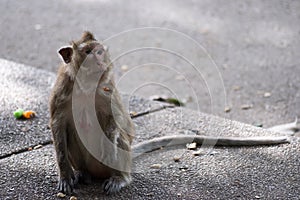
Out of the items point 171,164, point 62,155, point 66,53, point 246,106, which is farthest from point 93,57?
point 246,106

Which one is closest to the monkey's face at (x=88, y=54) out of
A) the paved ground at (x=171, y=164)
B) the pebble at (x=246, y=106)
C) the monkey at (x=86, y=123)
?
the monkey at (x=86, y=123)

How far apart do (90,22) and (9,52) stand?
4.97 ft

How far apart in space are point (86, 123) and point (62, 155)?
25cm

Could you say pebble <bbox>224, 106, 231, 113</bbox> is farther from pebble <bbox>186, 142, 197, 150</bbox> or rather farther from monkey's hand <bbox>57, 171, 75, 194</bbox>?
monkey's hand <bbox>57, 171, 75, 194</bbox>

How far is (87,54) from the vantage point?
3.29 m

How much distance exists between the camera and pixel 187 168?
12.9 feet

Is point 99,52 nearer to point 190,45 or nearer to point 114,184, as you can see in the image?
point 114,184

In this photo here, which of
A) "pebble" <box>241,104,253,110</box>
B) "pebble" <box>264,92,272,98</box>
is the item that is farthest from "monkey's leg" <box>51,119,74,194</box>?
"pebble" <box>264,92,272,98</box>

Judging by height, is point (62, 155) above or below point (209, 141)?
above

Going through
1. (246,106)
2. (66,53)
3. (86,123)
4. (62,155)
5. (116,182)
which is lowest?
(246,106)

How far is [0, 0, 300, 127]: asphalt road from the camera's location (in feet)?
21.1

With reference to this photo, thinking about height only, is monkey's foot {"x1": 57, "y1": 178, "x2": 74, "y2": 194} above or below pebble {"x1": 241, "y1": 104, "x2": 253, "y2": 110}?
above

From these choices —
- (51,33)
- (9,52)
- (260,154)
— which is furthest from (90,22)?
(260,154)

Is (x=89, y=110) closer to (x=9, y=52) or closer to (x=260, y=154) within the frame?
(x=260, y=154)
